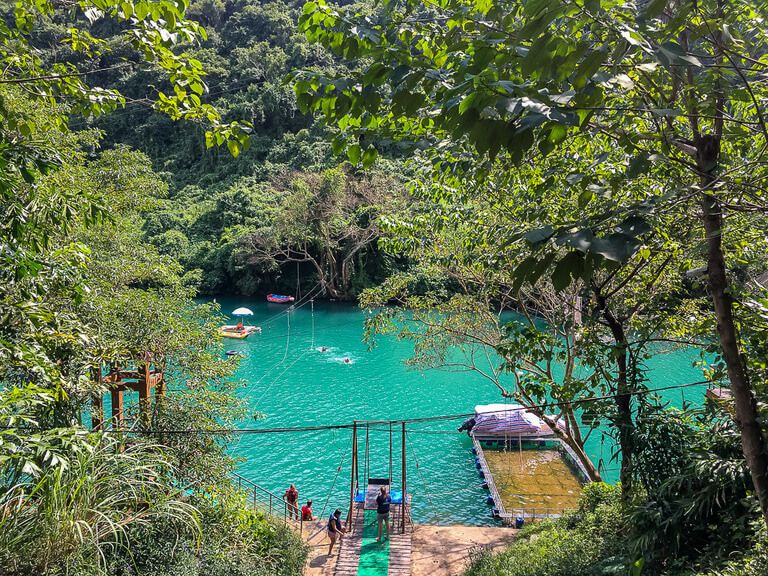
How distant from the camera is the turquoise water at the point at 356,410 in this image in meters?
11.0

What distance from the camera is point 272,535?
7.43 metres

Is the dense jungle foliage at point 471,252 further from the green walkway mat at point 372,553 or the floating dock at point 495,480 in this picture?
the floating dock at point 495,480

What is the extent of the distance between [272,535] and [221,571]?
182cm

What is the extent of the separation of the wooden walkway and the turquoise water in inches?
42.0

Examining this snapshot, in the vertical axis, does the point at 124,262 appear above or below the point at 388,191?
below

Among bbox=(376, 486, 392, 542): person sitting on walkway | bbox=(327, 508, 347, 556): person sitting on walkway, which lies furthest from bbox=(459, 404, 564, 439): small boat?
bbox=(327, 508, 347, 556): person sitting on walkway

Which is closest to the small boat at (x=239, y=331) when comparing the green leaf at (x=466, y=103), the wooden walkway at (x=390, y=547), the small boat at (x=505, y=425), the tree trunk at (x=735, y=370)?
the small boat at (x=505, y=425)

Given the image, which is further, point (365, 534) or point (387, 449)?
point (387, 449)

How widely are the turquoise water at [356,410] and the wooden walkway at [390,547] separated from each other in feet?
3.50

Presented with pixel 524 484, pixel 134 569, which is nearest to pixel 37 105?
pixel 134 569

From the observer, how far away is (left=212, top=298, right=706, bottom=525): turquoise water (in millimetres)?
10977

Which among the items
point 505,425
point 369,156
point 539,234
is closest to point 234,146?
point 369,156

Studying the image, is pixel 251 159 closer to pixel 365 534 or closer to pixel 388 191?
pixel 388 191

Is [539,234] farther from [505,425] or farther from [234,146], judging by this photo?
[505,425]
